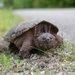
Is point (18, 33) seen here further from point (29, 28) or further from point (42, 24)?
point (42, 24)

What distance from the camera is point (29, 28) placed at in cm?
189

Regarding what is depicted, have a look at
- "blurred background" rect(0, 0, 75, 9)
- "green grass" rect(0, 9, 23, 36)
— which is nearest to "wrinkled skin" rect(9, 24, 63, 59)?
"green grass" rect(0, 9, 23, 36)

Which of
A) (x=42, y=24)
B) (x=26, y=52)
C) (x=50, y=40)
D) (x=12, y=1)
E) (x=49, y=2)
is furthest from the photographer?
(x=12, y=1)

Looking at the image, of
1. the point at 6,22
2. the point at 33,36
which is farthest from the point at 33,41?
the point at 6,22

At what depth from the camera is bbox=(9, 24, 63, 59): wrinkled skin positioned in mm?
1738

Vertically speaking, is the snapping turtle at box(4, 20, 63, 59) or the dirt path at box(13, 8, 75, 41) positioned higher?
the snapping turtle at box(4, 20, 63, 59)

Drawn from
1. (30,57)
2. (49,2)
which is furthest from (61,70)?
(49,2)

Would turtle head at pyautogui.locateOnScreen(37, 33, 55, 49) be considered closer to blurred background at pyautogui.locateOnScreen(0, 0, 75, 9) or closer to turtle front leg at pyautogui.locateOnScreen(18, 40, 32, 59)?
turtle front leg at pyautogui.locateOnScreen(18, 40, 32, 59)

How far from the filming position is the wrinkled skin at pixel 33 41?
5.70 feet

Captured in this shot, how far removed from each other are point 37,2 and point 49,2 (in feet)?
8.34

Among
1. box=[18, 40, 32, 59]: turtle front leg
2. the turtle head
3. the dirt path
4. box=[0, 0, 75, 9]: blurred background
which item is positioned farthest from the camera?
box=[0, 0, 75, 9]: blurred background

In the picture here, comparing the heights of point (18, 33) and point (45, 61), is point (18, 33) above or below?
above

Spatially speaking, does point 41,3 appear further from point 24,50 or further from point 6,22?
point 24,50

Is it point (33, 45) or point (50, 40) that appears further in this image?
point (33, 45)
